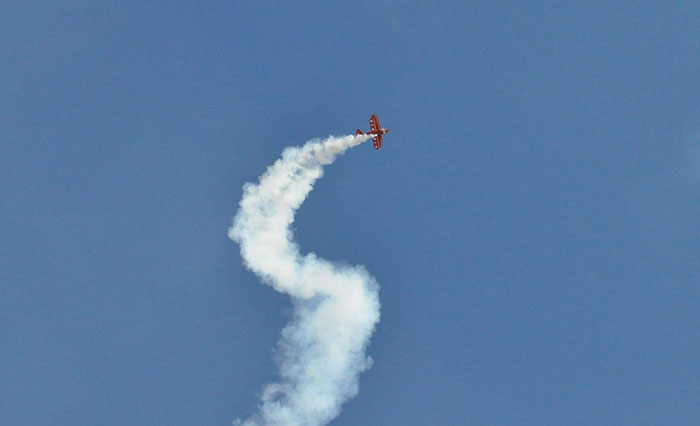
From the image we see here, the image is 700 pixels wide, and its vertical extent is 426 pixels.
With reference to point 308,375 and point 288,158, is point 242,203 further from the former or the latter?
point 308,375

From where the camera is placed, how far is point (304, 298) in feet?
411

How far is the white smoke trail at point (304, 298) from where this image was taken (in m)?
124

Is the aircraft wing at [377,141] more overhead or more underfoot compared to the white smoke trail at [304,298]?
more overhead

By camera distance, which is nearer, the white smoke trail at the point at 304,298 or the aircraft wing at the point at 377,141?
the white smoke trail at the point at 304,298

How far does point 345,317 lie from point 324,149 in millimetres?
21272

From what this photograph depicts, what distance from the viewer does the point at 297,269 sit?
126 meters

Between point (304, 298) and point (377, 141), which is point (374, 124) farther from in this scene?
point (304, 298)

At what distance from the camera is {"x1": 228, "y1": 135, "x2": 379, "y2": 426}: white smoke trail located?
124m

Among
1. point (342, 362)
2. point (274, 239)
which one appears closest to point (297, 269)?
point (274, 239)

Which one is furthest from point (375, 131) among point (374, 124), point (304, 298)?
point (304, 298)

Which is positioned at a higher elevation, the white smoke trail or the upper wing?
the upper wing

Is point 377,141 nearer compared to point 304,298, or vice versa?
point 304,298

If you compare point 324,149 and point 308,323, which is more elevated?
point 324,149

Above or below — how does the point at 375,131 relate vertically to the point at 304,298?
above
